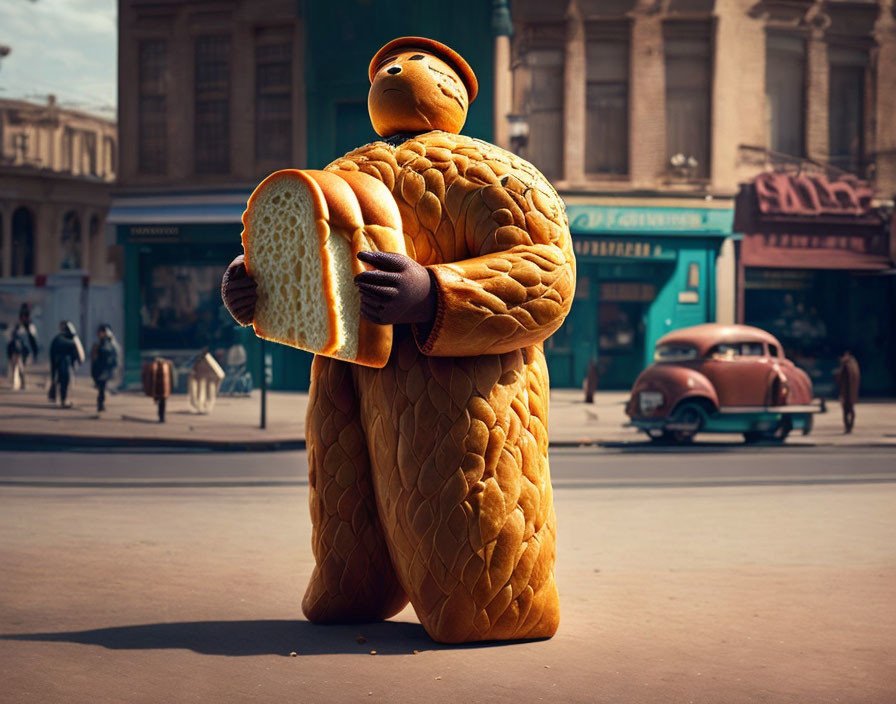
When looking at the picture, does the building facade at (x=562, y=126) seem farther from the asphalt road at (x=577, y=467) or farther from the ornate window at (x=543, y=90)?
the asphalt road at (x=577, y=467)

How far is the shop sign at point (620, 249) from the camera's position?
23.9m

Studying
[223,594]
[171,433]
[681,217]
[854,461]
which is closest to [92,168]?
[681,217]

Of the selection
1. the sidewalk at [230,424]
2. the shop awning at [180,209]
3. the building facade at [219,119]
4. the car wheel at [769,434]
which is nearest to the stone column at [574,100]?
the building facade at [219,119]

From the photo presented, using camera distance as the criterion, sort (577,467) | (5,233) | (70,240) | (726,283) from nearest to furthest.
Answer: (577,467)
(726,283)
(5,233)
(70,240)

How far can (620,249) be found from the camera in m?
24.0

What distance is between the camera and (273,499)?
1001cm

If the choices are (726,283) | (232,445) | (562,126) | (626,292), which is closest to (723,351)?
(232,445)

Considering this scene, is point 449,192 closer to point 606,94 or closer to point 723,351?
point 723,351

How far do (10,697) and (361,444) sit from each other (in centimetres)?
168

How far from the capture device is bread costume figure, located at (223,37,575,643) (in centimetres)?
447

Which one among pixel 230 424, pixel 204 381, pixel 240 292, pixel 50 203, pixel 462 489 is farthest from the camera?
pixel 50 203

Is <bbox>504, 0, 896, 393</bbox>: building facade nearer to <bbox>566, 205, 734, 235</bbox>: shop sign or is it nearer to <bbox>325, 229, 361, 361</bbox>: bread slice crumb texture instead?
<bbox>566, 205, 734, 235</bbox>: shop sign

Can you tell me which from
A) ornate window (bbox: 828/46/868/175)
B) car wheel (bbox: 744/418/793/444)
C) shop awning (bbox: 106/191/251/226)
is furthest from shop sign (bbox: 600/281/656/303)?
car wheel (bbox: 744/418/793/444)

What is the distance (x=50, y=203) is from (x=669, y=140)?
22886 millimetres
